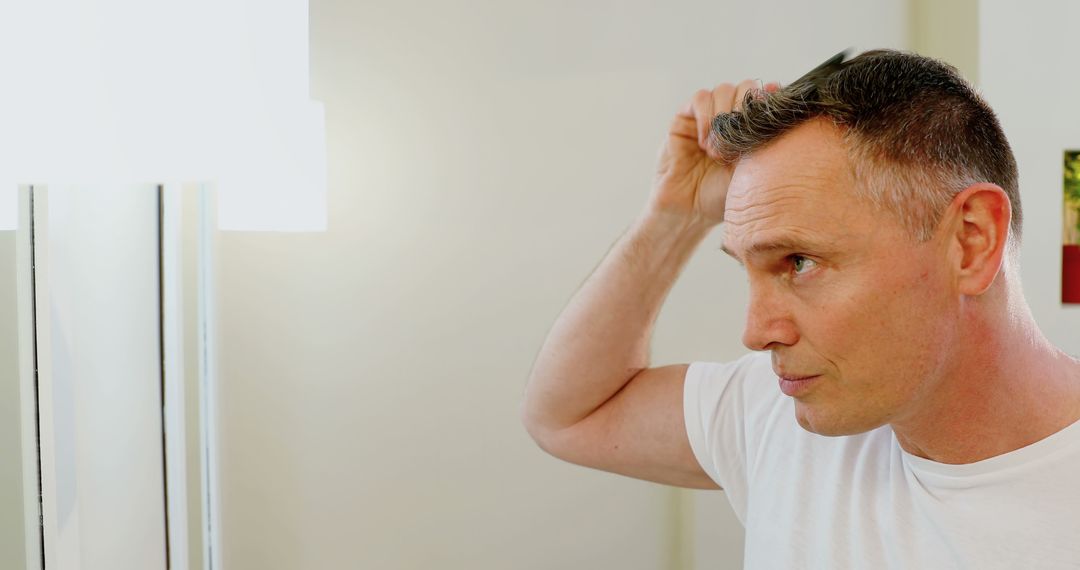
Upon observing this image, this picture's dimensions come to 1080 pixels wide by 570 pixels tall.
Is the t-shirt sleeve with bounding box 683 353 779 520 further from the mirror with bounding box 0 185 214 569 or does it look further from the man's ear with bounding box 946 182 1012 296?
the mirror with bounding box 0 185 214 569

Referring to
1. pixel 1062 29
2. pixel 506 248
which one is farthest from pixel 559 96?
pixel 1062 29

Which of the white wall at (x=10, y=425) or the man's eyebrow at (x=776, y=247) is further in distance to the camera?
the man's eyebrow at (x=776, y=247)

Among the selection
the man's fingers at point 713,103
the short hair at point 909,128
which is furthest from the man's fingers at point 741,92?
the short hair at point 909,128

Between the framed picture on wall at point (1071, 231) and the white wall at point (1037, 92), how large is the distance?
0.04 m

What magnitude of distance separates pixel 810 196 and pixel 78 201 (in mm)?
703

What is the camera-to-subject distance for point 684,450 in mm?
1235

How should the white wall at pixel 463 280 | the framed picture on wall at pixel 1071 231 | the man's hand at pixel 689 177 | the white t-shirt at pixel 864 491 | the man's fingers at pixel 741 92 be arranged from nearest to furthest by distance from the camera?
the white t-shirt at pixel 864 491, the man's fingers at pixel 741 92, the man's hand at pixel 689 177, the white wall at pixel 463 280, the framed picture on wall at pixel 1071 231

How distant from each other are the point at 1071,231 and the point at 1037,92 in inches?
13.4

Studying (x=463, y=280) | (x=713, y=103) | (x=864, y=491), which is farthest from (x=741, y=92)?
(x=463, y=280)

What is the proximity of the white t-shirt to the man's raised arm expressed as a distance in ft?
0.20

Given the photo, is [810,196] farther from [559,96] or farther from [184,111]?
[559,96]

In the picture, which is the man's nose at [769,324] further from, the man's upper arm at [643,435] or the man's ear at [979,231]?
the man's upper arm at [643,435]

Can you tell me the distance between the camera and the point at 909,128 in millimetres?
872

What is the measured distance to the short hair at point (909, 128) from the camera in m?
0.86
